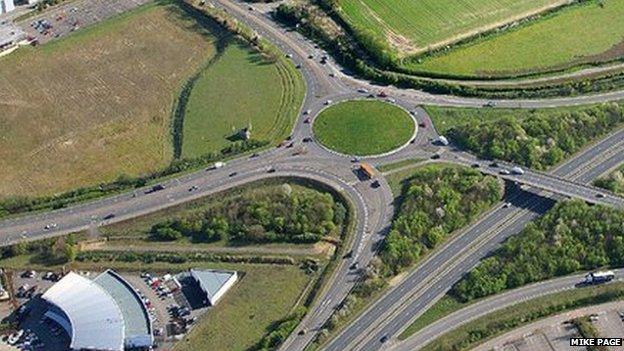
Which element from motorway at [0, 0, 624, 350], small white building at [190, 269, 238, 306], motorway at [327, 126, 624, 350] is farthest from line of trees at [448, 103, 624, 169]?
small white building at [190, 269, 238, 306]

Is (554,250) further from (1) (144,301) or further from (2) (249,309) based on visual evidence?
(1) (144,301)

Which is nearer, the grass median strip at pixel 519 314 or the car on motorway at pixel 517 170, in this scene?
the grass median strip at pixel 519 314

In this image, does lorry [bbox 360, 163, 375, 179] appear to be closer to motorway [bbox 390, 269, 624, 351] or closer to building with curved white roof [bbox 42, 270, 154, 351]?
motorway [bbox 390, 269, 624, 351]

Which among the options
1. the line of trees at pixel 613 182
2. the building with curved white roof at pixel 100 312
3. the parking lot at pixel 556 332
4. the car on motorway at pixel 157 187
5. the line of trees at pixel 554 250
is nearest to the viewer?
the building with curved white roof at pixel 100 312

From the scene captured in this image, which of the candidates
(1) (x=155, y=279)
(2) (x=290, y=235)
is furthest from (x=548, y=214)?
(1) (x=155, y=279)

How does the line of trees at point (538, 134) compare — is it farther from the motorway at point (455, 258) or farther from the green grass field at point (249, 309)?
the green grass field at point (249, 309)

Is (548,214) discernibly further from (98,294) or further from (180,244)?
(98,294)

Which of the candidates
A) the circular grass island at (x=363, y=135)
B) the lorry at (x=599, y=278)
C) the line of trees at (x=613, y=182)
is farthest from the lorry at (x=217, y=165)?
the line of trees at (x=613, y=182)
